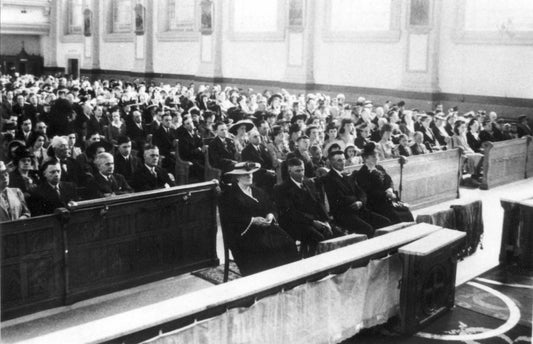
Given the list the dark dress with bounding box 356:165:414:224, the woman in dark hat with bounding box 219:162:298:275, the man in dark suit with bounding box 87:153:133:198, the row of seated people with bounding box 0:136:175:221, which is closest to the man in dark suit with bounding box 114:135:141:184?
the row of seated people with bounding box 0:136:175:221

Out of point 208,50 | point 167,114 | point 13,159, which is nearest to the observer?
point 13,159

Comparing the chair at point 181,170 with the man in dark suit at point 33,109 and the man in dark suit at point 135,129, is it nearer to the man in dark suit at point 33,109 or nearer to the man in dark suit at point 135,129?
the man in dark suit at point 135,129

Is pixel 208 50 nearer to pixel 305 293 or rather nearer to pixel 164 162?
pixel 164 162

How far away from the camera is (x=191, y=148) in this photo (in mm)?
10555

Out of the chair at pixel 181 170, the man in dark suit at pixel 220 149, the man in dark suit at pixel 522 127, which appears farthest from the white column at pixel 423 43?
the chair at pixel 181 170

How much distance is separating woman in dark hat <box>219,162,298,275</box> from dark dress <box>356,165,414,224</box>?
1755 millimetres

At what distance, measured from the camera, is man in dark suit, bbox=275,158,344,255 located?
656 centimetres

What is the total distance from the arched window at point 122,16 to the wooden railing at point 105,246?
72.6 ft

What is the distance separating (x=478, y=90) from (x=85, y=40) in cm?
1956

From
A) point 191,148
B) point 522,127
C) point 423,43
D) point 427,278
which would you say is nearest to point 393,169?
point 191,148

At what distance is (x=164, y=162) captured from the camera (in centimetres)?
1055

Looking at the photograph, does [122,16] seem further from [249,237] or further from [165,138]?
[249,237]

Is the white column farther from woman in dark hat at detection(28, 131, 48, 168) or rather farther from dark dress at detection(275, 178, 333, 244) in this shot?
woman in dark hat at detection(28, 131, 48, 168)

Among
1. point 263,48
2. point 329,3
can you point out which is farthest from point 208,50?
point 329,3
